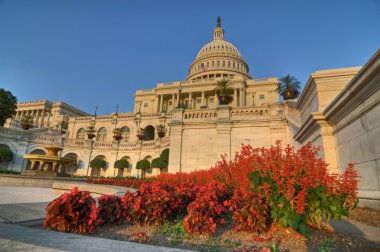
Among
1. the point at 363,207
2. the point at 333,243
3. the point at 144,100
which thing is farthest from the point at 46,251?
the point at 144,100

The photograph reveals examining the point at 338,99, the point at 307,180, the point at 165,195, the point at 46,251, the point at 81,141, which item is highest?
the point at 81,141

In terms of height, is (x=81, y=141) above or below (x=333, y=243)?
above

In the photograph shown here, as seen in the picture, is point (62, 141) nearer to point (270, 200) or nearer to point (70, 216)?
point (70, 216)

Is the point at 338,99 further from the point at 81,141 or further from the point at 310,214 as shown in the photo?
the point at 81,141

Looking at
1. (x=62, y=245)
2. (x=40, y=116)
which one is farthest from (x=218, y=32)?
(x=62, y=245)

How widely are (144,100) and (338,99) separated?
218 ft

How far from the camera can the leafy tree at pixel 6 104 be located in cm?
4591

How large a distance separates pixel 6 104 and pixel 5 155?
82.9ft

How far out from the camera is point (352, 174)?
3758 mm

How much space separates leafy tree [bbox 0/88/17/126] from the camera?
4591 centimetres

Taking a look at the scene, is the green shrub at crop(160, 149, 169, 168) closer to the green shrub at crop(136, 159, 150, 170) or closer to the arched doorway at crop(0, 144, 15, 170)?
the green shrub at crop(136, 159, 150, 170)

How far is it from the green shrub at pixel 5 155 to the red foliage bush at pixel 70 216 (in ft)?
108

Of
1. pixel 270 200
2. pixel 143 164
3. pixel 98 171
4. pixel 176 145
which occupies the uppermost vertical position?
pixel 176 145

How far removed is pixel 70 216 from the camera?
3.94m
